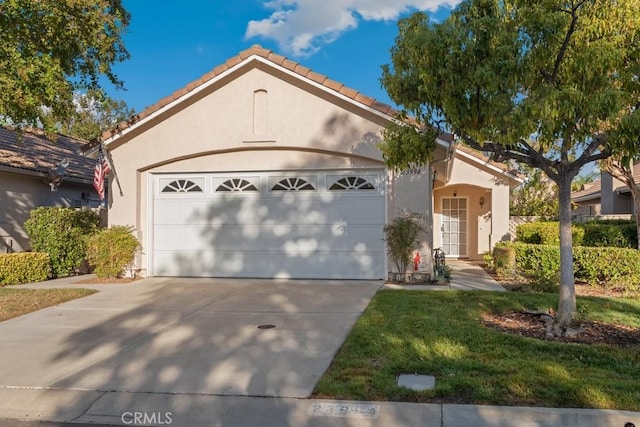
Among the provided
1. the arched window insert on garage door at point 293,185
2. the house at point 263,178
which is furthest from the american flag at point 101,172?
the arched window insert on garage door at point 293,185

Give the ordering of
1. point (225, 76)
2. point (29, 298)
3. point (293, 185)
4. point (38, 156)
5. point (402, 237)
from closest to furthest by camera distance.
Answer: point (29, 298) < point (402, 237) < point (225, 76) < point (293, 185) < point (38, 156)

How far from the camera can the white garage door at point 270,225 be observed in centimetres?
1181

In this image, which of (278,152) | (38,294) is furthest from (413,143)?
(38,294)

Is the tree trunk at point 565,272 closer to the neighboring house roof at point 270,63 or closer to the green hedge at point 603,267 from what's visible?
the neighboring house roof at point 270,63

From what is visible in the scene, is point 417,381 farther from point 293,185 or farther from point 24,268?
point 24,268

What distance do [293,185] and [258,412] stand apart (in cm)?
810

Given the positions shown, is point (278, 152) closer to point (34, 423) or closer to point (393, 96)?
point (393, 96)

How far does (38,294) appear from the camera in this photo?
10.2m

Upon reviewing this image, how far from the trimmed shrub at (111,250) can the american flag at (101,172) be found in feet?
3.37

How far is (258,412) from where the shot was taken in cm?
450

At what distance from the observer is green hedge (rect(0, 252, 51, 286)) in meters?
11.6

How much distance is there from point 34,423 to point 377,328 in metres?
4.25

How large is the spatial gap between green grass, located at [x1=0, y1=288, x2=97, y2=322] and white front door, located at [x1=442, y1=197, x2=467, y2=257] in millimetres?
12739

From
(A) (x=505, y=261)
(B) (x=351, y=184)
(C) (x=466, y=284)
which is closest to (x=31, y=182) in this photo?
(B) (x=351, y=184)
